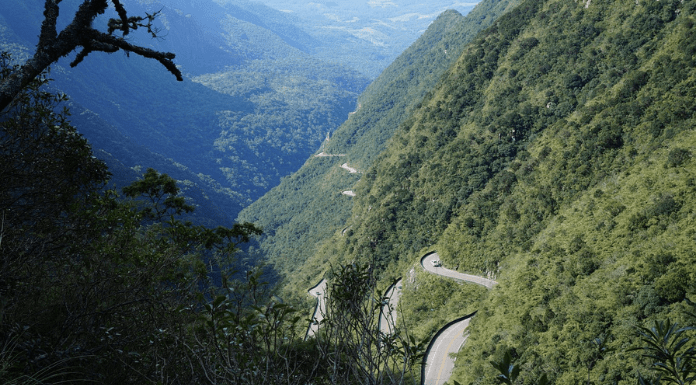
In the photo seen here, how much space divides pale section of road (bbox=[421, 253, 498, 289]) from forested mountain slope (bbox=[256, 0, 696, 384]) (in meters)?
0.96

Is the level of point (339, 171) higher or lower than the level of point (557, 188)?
higher

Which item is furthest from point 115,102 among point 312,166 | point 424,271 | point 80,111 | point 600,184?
point 600,184

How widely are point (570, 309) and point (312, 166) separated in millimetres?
102680

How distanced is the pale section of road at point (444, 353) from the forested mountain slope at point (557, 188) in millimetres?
1419

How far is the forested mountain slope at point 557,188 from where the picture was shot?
69.4ft

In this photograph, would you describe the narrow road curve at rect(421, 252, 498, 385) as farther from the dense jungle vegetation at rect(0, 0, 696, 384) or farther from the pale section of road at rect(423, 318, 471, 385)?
the dense jungle vegetation at rect(0, 0, 696, 384)

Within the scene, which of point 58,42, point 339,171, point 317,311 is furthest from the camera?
point 339,171

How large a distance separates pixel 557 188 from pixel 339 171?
74835 millimetres

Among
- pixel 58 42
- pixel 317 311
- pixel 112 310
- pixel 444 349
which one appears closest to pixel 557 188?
pixel 444 349

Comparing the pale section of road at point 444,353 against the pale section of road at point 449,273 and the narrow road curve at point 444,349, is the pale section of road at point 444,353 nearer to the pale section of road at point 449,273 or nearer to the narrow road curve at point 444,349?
the narrow road curve at point 444,349

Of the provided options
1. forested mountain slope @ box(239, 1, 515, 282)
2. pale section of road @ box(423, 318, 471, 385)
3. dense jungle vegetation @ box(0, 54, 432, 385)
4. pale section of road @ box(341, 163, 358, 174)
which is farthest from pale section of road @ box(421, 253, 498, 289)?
pale section of road @ box(341, 163, 358, 174)

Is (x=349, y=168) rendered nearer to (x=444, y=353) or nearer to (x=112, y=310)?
(x=444, y=353)

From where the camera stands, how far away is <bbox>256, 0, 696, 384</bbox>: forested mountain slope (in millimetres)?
21141

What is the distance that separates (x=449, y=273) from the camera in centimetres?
3816
